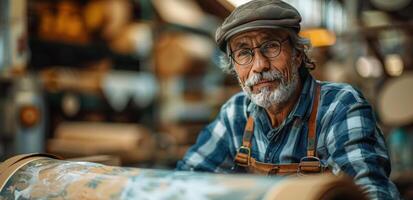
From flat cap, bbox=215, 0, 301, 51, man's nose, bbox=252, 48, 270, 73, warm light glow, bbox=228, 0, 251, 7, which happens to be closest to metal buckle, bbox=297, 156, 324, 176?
man's nose, bbox=252, 48, 270, 73

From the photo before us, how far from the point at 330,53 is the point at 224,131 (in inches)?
300

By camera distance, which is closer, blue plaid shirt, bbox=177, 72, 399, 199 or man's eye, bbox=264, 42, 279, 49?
blue plaid shirt, bbox=177, 72, 399, 199

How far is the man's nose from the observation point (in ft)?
6.30

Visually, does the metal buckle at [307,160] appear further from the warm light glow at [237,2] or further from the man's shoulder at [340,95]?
the warm light glow at [237,2]

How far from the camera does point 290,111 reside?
81.5 inches

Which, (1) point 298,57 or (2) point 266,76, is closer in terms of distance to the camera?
(2) point 266,76

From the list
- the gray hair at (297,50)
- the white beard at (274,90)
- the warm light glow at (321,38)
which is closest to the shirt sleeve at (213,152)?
the gray hair at (297,50)

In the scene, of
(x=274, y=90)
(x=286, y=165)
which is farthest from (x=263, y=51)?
(x=286, y=165)

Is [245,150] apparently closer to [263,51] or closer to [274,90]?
[274,90]

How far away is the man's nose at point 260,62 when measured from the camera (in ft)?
6.30

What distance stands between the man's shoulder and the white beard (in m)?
0.12

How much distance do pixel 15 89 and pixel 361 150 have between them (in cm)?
383

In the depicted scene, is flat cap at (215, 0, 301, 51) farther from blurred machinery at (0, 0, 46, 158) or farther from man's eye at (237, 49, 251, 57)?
blurred machinery at (0, 0, 46, 158)

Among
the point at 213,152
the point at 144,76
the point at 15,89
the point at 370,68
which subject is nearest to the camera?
the point at 213,152
